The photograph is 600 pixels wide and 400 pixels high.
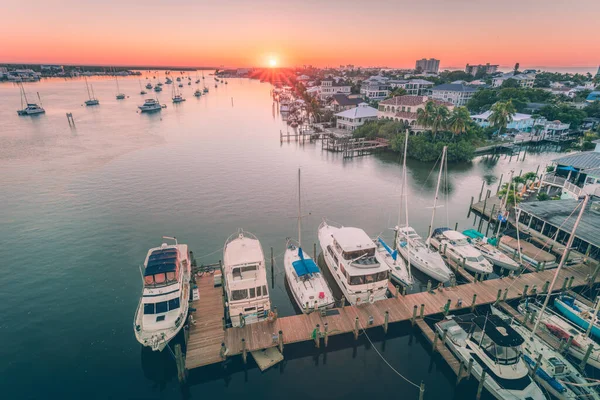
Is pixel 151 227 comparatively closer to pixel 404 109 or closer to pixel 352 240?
pixel 352 240

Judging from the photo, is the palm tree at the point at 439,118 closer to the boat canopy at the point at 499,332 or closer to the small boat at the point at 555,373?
the small boat at the point at 555,373

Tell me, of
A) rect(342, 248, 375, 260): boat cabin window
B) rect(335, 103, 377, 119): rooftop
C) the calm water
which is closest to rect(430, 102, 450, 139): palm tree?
the calm water

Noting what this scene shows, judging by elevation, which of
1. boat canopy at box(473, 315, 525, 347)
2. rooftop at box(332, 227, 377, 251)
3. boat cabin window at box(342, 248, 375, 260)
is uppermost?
rooftop at box(332, 227, 377, 251)

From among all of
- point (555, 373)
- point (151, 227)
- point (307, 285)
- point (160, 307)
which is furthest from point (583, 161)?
point (151, 227)

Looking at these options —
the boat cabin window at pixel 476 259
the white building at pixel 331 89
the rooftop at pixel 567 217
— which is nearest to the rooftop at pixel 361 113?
the rooftop at pixel 567 217

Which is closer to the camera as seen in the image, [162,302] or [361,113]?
[162,302]

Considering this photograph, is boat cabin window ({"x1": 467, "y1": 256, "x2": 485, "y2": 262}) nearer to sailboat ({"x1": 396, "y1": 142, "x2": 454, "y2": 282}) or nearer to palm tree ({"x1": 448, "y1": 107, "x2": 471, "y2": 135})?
sailboat ({"x1": 396, "y1": 142, "x2": 454, "y2": 282})

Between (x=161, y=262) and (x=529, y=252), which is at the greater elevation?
(x=161, y=262)
